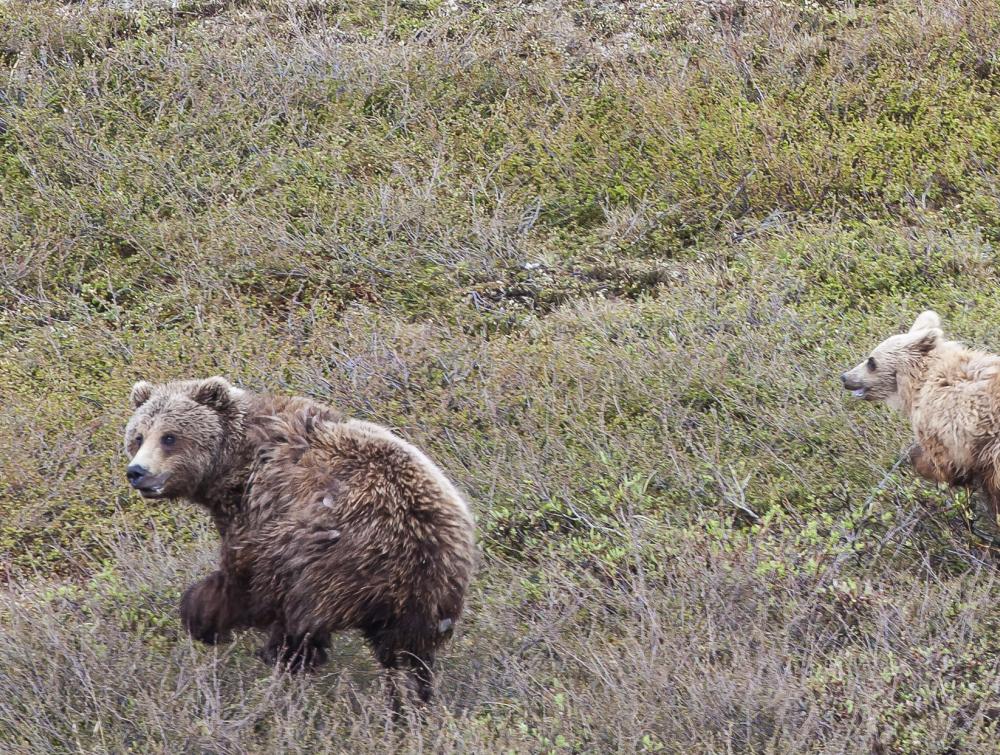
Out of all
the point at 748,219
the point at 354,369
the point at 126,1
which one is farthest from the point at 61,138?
the point at 748,219

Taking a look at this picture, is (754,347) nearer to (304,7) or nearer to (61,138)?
(61,138)

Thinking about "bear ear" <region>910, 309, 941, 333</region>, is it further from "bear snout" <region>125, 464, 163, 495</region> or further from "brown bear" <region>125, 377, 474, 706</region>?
"bear snout" <region>125, 464, 163, 495</region>

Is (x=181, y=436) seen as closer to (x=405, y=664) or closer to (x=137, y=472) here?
(x=137, y=472)

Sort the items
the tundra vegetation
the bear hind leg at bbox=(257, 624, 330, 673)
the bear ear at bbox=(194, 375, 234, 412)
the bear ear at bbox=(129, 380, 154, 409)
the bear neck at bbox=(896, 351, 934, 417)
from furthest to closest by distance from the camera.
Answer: the bear neck at bbox=(896, 351, 934, 417), the bear ear at bbox=(129, 380, 154, 409), the bear ear at bbox=(194, 375, 234, 412), the bear hind leg at bbox=(257, 624, 330, 673), the tundra vegetation

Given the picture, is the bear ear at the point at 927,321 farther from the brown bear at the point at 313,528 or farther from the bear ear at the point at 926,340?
the brown bear at the point at 313,528

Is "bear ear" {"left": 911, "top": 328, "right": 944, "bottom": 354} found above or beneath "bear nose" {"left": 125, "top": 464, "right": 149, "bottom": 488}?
beneath

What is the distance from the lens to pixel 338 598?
4.74 m

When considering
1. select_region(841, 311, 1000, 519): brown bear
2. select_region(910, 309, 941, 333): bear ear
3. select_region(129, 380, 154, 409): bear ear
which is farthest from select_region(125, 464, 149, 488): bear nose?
select_region(910, 309, 941, 333): bear ear

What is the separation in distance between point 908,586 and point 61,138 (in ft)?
27.0

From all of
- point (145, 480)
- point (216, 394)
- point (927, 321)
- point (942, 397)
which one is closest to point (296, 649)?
point (145, 480)

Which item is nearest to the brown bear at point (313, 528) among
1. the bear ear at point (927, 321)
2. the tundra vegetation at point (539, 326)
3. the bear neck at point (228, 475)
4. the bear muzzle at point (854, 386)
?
the bear neck at point (228, 475)

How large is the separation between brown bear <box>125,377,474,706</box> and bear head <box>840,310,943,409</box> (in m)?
2.57

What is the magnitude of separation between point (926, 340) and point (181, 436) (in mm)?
3704

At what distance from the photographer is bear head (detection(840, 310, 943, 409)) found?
6.23 m
